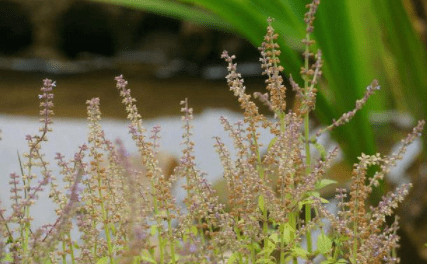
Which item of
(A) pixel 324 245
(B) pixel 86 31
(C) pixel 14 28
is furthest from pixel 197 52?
(A) pixel 324 245

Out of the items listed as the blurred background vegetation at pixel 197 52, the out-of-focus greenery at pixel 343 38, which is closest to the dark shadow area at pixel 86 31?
the blurred background vegetation at pixel 197 52

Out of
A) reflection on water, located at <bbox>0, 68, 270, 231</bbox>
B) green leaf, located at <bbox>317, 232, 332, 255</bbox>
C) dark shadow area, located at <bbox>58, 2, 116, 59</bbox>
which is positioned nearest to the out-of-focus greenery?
green leaf, located at <bbox>317, 232, 332, 255</bbox>

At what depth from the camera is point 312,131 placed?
4.11 meters

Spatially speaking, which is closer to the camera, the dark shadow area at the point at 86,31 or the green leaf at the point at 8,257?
the green leaf at the point at 8,257

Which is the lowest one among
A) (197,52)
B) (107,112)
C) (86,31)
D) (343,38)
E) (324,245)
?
(324,245)

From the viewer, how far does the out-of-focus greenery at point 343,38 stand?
244 centimetres

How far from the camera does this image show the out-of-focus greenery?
2441mm

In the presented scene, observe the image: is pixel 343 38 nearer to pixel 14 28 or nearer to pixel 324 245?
pixel 324 245

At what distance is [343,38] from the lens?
8.48ft

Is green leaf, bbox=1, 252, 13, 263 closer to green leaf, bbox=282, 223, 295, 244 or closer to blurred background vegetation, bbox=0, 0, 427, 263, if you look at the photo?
green leaf, bbox=282, 223, 295, 244

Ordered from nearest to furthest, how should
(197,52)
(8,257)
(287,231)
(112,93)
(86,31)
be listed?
(8,257) → (287,231) → (112,93) → (197,52) → (86,31)

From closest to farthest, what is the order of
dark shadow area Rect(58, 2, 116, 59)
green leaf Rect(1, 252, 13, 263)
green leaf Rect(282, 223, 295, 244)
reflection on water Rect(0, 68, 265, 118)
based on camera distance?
1. green leaf Rect(1, 252, 13, 263)
2. green leaf Rect(282, 223, 295, 244)
3. reflection on water Rect(0, 68, 265, 118)
4. dark shadow area Rect(58, 2, 116, 59)

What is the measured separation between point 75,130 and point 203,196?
294 centimetres

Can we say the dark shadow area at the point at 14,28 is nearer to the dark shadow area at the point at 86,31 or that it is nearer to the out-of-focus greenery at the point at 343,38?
the dark shadow area at the point at 86,31
